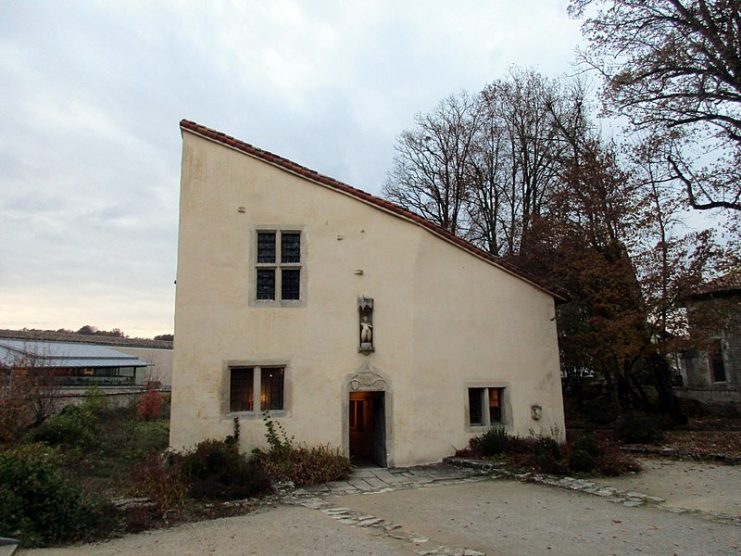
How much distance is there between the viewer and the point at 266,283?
12016 mm

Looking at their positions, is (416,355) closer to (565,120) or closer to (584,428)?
(584,428)

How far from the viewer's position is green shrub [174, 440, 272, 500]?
28.7ft

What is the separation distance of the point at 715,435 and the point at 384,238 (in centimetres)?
1252

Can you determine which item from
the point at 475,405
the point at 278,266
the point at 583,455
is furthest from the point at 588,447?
the point at 278,266

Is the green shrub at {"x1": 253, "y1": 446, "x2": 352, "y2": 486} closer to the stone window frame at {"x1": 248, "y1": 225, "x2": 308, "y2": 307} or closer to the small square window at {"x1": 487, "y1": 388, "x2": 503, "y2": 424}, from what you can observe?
Result: the stone window frame at {"x1": 248, "y1": 225, "x2": 308, "y2": 307}

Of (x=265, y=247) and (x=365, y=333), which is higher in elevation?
(x=265, y=247)

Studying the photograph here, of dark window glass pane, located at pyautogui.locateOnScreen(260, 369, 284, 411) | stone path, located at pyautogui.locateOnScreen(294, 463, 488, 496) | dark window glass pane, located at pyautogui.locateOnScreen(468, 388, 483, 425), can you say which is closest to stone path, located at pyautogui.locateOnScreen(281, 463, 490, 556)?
stone path, located at pyautogui.locateOnScreen(294, 463, 488, 496)

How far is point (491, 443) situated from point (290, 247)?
6974mm

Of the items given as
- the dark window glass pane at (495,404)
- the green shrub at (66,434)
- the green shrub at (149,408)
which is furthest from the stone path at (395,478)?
the green shrub at (149,408)

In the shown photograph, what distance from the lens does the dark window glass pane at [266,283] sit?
11967mm

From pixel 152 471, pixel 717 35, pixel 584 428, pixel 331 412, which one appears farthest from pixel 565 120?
pixel 152 471

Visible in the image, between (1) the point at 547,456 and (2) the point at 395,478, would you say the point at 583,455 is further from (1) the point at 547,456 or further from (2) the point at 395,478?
(2) the point at 395,478

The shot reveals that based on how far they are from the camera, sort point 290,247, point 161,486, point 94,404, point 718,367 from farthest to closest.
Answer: point 718,367 < point 94,404 < point 290,247 < point 161,486

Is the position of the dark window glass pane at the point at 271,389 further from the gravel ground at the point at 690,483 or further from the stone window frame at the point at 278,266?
the gravel ground at the point at 690,483
